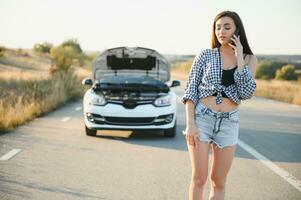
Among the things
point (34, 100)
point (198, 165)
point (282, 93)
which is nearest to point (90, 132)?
point (34, 100)

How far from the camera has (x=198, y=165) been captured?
4.06m

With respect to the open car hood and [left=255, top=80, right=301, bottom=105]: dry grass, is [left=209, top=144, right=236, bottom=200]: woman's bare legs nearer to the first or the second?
the open car hood

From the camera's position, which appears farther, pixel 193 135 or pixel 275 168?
pixel 275 168

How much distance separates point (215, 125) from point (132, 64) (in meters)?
8.87

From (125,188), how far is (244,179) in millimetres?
1683

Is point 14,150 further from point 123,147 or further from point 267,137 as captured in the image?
point 267,137

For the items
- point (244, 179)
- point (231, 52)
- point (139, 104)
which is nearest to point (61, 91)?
point (139, 104)

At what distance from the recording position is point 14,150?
9148 mm

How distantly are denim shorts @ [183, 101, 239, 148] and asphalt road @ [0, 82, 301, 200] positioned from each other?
81.1 inches

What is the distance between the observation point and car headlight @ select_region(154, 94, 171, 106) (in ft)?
36.1

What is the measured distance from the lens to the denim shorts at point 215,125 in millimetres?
4008

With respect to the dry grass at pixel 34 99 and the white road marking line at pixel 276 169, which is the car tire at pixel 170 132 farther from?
the dry grass at pixel 34 99

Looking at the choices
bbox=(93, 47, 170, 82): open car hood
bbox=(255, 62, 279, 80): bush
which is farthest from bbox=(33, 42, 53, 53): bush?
bbox=(93, 47, 170, 82): open car hood

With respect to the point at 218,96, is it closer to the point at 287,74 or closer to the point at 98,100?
the point at 98,100
